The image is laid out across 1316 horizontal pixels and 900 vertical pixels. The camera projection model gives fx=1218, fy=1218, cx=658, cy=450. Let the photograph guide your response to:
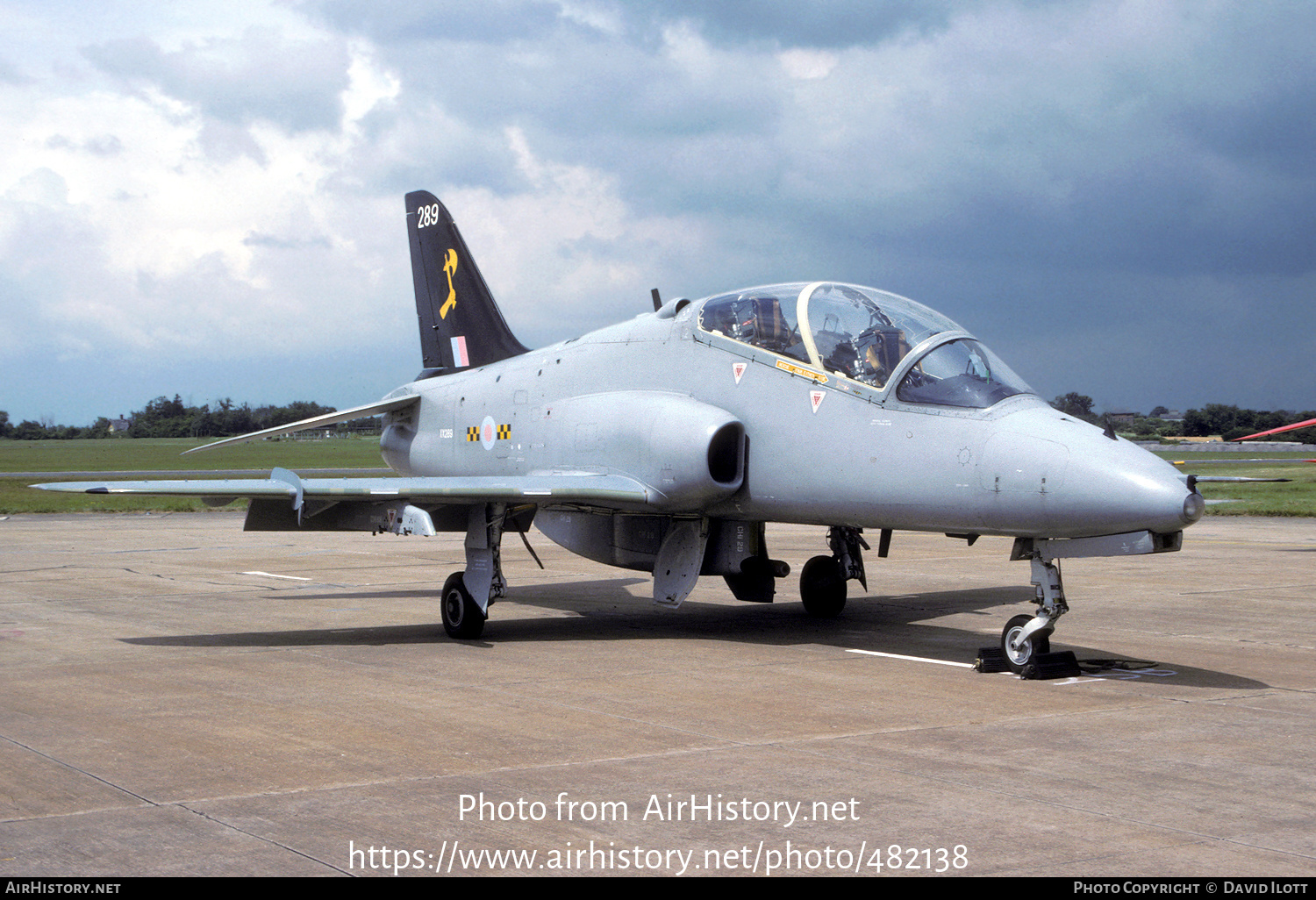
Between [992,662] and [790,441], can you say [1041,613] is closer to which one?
[992,662]

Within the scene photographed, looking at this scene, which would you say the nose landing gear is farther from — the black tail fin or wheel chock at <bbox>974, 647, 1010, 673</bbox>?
the black tail fin

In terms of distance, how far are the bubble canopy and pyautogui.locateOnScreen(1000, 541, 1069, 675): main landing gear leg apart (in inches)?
48.9

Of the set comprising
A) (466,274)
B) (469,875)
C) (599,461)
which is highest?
(466,274)

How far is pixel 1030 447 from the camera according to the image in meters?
8.64

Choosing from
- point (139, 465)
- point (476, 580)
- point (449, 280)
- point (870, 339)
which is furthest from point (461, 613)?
point (139, 465)

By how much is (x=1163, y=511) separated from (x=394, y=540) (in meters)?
21.1

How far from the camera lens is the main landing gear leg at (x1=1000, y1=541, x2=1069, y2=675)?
8906mm

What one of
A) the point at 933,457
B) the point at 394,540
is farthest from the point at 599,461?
the point at 394,540

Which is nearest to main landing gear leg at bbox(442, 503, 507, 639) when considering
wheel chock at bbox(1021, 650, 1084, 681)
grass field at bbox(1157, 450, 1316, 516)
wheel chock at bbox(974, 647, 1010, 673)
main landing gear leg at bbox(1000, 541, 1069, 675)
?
wheel chock at bbox(974, 647, 1010, 673)

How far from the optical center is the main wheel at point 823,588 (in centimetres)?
1315

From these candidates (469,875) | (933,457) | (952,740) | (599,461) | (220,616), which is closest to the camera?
(469,875)

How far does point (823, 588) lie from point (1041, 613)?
4.29m

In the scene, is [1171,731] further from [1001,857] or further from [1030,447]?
[1001,857]

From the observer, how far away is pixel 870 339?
10.1m
